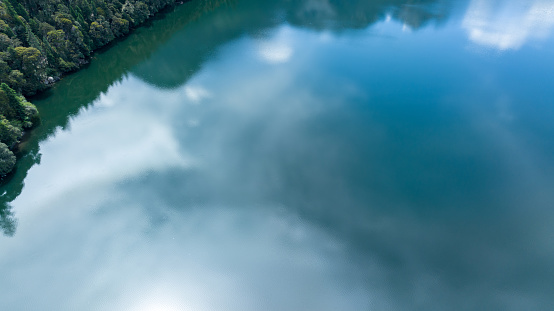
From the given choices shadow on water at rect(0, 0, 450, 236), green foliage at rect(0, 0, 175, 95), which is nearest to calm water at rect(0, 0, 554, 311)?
shadow on water at rect(0, 0, 450, 236)

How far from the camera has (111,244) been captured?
21906mm

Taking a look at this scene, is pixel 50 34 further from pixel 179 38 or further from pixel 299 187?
pixel 299 187

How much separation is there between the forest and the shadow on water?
4.76ft

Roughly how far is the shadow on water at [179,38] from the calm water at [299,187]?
33cm

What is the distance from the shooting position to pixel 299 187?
25250 millimetres

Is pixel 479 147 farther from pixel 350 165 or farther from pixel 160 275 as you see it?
pixel 160 275

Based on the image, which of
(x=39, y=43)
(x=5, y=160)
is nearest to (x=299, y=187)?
(x=5, y=160)

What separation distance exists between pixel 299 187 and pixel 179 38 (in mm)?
34932

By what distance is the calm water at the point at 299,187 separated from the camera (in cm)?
2000

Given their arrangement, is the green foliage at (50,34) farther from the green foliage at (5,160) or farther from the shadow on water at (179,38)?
the green foliage at (5,160)

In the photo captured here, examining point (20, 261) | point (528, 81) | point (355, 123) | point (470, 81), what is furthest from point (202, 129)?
point (528, 81)

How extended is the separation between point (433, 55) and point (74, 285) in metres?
45.6

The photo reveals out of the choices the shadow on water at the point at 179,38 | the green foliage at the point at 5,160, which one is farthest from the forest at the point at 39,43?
the shadow on water at the point at 179,38

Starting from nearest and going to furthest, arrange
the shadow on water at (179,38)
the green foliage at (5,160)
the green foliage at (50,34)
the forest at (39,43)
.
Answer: the green foliage at (5,160) < the forest at (39,43) < the shadow on water at (179,38) < the green foliage at (50,34)
